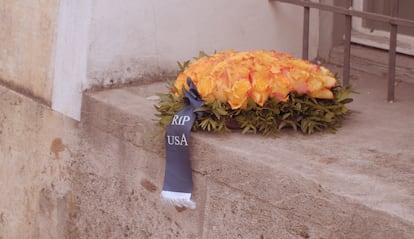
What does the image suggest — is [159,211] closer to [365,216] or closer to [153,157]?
[153,157]

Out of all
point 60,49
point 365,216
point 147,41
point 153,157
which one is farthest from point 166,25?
point 365,216

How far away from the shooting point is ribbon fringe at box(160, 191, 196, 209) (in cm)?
→ 327

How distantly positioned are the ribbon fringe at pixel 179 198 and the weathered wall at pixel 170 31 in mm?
780

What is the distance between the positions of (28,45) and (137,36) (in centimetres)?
57

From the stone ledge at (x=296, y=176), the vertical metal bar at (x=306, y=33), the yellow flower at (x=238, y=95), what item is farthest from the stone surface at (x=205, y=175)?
the vertical metal bar at (x=306, y=33)

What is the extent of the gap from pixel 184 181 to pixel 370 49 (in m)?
1.48

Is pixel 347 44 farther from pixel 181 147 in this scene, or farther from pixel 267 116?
pixel 181 147

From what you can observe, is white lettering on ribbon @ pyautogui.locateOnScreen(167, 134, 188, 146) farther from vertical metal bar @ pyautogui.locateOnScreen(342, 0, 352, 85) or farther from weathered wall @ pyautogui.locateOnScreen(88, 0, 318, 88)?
vertical metal bar @ pyautogui.locateOnScreen(342, 0, 352, 85)

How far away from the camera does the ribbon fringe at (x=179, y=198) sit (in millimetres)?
3273

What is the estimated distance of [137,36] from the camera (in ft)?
12.9

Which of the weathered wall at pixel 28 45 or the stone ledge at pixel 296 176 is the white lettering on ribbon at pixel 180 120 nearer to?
the stone ledge at pixel 296 176

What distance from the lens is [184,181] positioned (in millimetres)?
3273

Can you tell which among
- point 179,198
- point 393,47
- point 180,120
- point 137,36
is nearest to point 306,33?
point 393,47

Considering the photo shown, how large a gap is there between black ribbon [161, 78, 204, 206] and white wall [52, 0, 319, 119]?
0.68 metres
